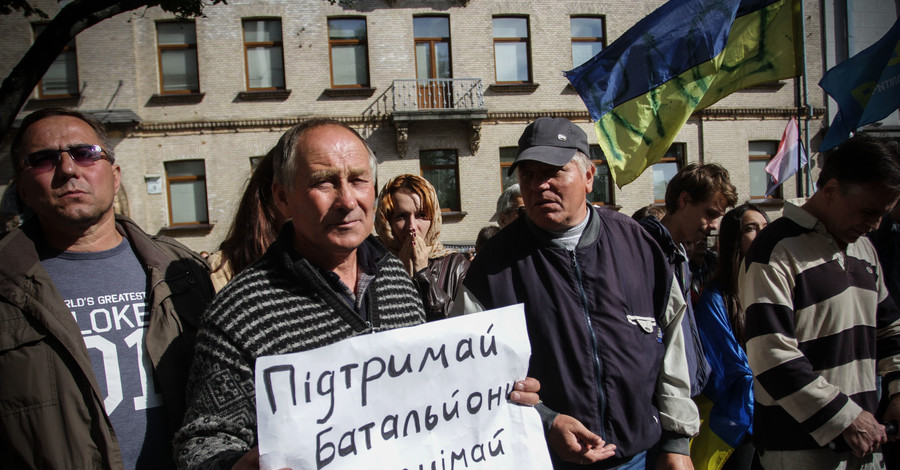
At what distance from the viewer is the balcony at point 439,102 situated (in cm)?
1338

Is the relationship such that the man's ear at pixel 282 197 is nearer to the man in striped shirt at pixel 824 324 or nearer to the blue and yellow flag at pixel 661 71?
the man in striped shirt at pixel 824 324

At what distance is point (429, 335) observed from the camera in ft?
4.31

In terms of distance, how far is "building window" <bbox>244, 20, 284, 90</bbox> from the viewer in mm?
13484

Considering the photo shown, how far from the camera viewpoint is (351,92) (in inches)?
533

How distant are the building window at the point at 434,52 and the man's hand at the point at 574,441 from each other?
1285cm

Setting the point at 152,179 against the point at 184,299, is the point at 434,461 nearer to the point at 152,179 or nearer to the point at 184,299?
the point at 184,299

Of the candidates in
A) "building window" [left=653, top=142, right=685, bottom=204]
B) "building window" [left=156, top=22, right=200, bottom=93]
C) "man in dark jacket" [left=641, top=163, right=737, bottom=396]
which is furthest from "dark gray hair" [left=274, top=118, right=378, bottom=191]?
"building window" [left=653, top=142, right=685, bottom=204]

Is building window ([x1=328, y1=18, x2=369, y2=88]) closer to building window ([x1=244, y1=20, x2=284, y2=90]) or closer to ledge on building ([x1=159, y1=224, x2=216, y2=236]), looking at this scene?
building window ([x1=244, y1=20, x2=284, y2=90])

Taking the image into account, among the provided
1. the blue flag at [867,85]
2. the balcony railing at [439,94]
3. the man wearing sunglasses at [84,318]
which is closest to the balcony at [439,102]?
the balcony railing at [439,94]

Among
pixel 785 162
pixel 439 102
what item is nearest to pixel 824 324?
pixel 785 162

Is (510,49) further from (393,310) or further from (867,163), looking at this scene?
(393,310)

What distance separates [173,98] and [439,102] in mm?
7052

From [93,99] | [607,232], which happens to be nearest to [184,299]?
[607,232]

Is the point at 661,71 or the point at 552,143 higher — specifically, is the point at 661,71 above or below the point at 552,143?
above
